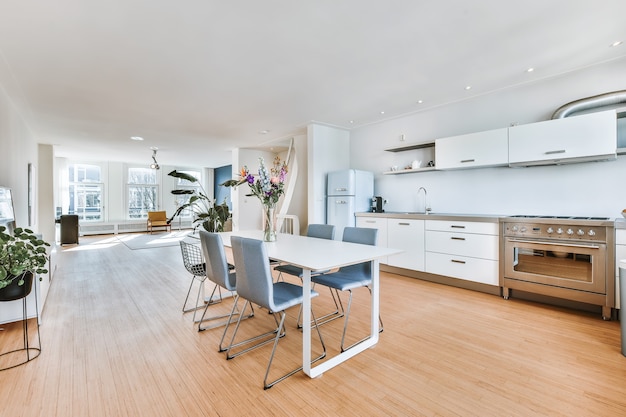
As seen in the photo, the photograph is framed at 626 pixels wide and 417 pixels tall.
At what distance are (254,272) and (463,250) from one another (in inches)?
113

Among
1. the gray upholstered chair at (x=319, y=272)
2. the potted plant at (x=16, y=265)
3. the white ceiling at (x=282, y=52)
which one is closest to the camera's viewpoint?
the potted plant at (x=16, y=265)

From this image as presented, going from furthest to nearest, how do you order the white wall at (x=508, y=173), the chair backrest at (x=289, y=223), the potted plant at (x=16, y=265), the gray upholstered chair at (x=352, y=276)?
the chair backrest at (x=289, y=223) → the white wall at (x=508, y=173) → the gray upholstered chair at (x=352, y=276) → the potted plant at (x=16, y=265)

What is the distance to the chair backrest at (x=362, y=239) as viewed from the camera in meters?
2.69

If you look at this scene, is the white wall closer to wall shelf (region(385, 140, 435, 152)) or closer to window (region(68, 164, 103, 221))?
wall shelf (region(385, 140, 435, 152))

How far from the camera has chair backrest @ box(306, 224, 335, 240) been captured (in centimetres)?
315

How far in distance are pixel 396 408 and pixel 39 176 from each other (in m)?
8.70

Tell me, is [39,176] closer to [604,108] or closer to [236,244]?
[236,244]

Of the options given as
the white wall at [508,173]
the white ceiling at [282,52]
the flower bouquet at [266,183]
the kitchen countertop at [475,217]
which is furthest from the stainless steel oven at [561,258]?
the flower bouquet at [266,183]

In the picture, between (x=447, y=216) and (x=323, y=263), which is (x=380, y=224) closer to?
(x=447, y=216)

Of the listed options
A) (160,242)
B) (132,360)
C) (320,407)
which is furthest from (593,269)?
(160,242)

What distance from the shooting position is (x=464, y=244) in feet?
11.7

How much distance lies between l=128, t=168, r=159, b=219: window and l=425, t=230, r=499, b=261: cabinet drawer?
34.1 feet

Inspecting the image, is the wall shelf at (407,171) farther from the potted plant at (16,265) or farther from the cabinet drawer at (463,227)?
the potted plant at (16,265)

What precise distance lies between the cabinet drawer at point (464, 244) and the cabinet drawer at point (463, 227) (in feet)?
0.16
